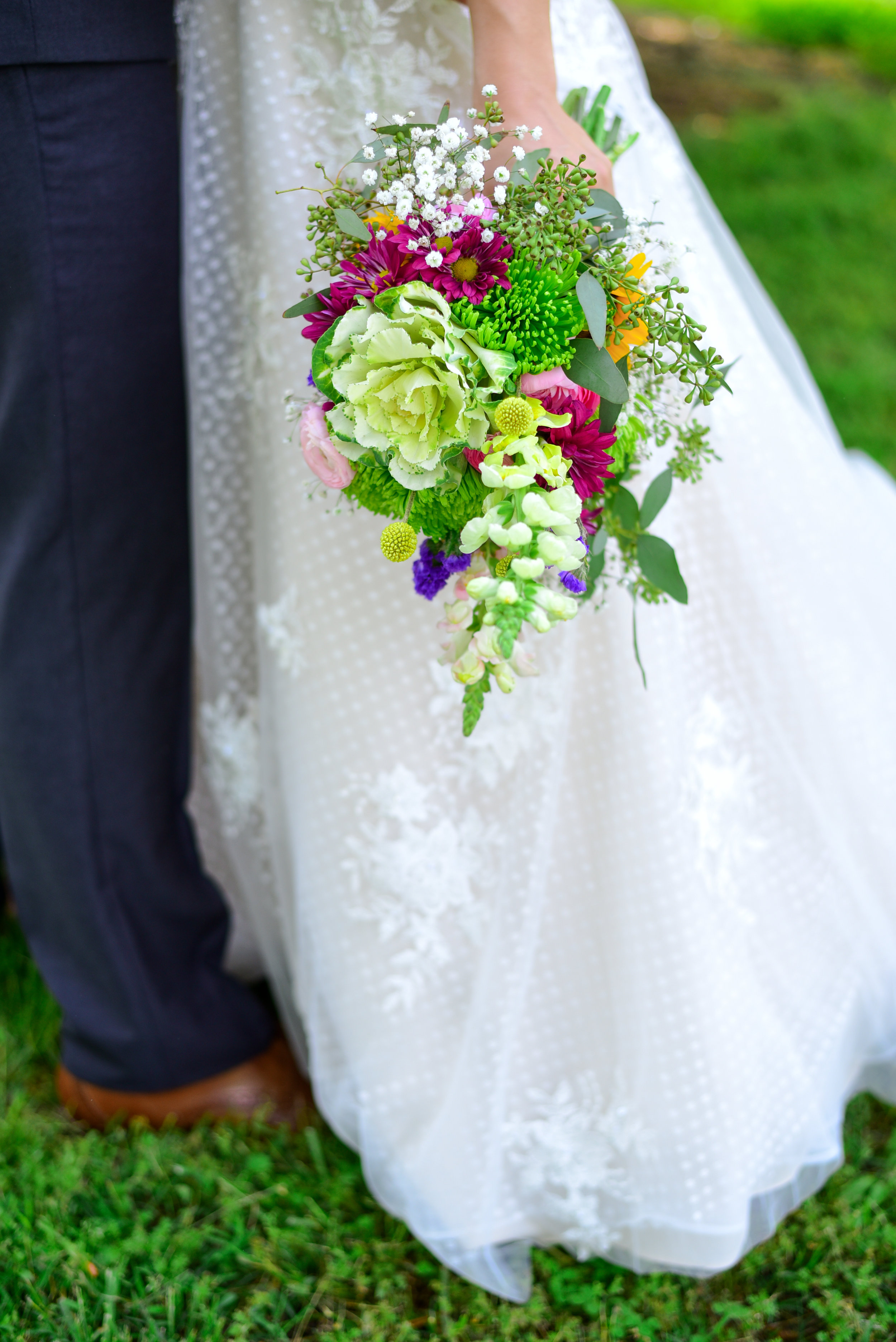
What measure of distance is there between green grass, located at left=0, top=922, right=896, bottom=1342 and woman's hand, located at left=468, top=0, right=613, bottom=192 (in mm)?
1162

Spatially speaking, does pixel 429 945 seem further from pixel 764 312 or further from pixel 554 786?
pixel 764 312

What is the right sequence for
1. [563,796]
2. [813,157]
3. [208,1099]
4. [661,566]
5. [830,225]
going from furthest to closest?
[813,157] < [830,225] < [208,1099] < [563,796] < [661,566]

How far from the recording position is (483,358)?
78 cm

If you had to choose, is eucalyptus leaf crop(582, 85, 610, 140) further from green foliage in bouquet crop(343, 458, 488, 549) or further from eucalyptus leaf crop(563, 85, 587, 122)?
green foliage in bouquet crop(343, 458, 488, 549)

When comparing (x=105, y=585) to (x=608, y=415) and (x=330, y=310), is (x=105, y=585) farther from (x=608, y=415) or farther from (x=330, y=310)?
(x=608, y=415)

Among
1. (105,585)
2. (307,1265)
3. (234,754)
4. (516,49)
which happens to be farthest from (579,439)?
(307,1265)

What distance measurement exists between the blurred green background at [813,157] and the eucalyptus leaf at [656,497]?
6.16 ft

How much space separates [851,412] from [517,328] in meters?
2.27

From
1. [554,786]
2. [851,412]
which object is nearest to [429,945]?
[554,786]

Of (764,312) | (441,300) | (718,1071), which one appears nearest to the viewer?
(441,300)

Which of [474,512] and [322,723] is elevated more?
[474,512]

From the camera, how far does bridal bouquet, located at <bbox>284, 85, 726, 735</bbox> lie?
769mm

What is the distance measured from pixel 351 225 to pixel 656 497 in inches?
14.2

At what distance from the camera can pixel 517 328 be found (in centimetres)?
79
